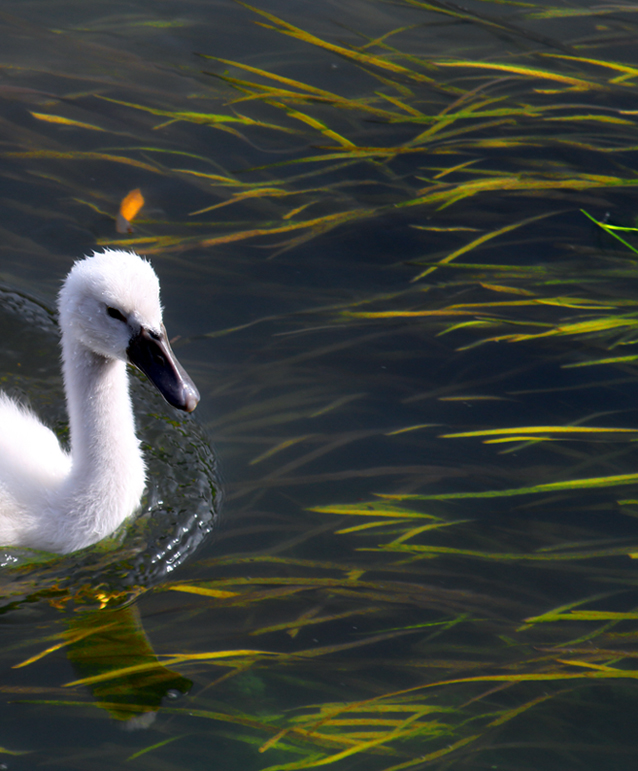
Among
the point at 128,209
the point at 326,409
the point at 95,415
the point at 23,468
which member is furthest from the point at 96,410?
the point at 128,209

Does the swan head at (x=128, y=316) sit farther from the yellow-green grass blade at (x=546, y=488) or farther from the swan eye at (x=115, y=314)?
the yellow-green grass blade at (x=546, y=488)

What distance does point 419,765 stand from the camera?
116 inches

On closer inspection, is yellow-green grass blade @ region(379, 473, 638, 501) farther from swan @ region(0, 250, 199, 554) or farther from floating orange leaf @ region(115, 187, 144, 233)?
floating orange leaf @ region(115, 187, 144, 233)

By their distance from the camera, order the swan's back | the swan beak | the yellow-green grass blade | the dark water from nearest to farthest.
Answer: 1. the dark water
2. the swan beak
3. the swan's back
4. the yellow-green grass blade

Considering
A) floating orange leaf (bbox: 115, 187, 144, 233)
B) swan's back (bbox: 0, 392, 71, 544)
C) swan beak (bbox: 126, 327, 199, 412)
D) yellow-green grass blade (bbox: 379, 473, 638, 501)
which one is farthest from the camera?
floating orange leaf (bbox: 115, 187, 144, 233)

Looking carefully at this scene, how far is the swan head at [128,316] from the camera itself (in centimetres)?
328

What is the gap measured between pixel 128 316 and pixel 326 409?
1088mm

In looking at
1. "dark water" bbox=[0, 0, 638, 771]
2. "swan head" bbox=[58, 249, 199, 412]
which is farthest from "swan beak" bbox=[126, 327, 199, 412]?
"dark water" bbox=[0, 0, 638, 771]

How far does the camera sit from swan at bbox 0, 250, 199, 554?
10.9 ft

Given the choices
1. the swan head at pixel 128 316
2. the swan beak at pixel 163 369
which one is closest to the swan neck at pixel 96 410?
the swan head at pixel 128 316

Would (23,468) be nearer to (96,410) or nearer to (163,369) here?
(96,410)

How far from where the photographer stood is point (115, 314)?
3340mm

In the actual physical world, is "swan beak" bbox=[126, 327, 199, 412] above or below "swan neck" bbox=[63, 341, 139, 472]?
above

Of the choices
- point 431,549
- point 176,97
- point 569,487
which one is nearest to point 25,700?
point 431,549
